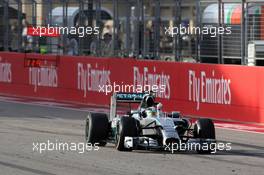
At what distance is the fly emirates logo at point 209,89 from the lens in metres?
18.6

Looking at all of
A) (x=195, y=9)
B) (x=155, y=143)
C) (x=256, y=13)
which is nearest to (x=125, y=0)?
(x=195, y=9)

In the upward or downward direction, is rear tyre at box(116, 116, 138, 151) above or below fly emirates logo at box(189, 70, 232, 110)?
below

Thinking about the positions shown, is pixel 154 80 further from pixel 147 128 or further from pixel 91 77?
pixel 147 128

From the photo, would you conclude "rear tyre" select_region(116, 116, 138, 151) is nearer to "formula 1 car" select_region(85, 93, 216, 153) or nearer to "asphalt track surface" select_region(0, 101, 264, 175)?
"formula 1 car" select_region(85, 93, 216, 153)

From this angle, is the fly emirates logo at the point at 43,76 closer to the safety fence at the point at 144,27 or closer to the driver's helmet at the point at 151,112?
the safety fence at the point at 144,27

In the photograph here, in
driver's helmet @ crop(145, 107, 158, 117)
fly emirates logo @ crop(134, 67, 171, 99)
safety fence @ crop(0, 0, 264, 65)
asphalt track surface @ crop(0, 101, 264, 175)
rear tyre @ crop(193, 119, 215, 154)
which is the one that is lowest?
asphalt track surface @ crop(0, 101, 264, 175)

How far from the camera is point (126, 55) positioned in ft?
80.7

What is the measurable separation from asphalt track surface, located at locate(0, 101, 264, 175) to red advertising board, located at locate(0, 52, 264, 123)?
2.33m

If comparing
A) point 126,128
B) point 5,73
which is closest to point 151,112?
point 126,128

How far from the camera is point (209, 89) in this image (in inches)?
747

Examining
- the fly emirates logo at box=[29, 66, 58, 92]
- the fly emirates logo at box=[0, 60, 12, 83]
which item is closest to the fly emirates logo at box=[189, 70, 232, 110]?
the fly emirates logo at box=[29, 66, 58, 92]

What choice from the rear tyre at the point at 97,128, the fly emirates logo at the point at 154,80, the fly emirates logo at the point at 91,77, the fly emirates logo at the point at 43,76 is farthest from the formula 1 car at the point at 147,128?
the fly emirates logo at the point at 43,76

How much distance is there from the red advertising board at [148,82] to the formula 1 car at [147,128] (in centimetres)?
542

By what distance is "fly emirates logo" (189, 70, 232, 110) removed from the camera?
18562 millimetres
